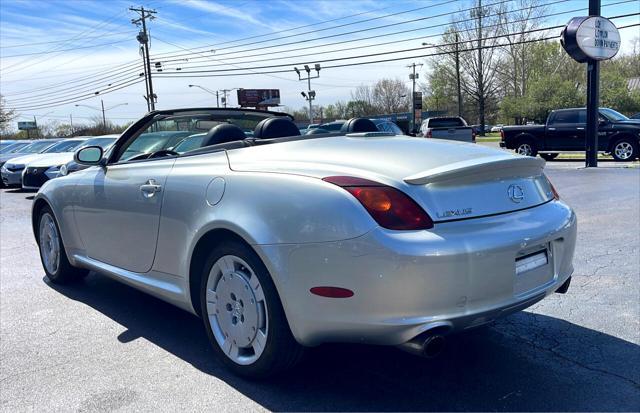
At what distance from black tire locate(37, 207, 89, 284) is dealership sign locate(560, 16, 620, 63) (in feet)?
48.7

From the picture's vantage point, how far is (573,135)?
726 inches

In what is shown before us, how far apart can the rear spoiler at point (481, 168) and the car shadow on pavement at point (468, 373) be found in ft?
3.59

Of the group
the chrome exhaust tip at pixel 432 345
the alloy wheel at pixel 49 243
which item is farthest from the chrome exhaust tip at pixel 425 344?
the alloy wheel at pixel 49 243

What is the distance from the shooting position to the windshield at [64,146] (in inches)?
648

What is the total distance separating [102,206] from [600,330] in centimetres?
357

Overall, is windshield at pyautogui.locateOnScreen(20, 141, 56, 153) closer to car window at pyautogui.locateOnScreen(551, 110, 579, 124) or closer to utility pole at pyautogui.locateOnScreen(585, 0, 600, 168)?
utility pole at pyautogui.locateOnScreen(585, 0, 600, 168)

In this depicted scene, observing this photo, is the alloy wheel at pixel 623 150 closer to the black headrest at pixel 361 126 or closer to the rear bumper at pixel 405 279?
the black headrest at pixel 361 126

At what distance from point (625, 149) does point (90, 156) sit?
17.3 metres

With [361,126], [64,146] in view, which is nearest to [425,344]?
[361,126]

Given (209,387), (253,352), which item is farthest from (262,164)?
(209,387)

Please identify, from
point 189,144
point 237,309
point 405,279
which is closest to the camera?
point 405,279

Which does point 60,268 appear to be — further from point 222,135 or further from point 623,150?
point 623,150

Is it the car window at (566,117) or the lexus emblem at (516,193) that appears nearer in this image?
the lexus emblem at (516,193)

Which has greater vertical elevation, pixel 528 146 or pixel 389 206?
pixel 389 206
